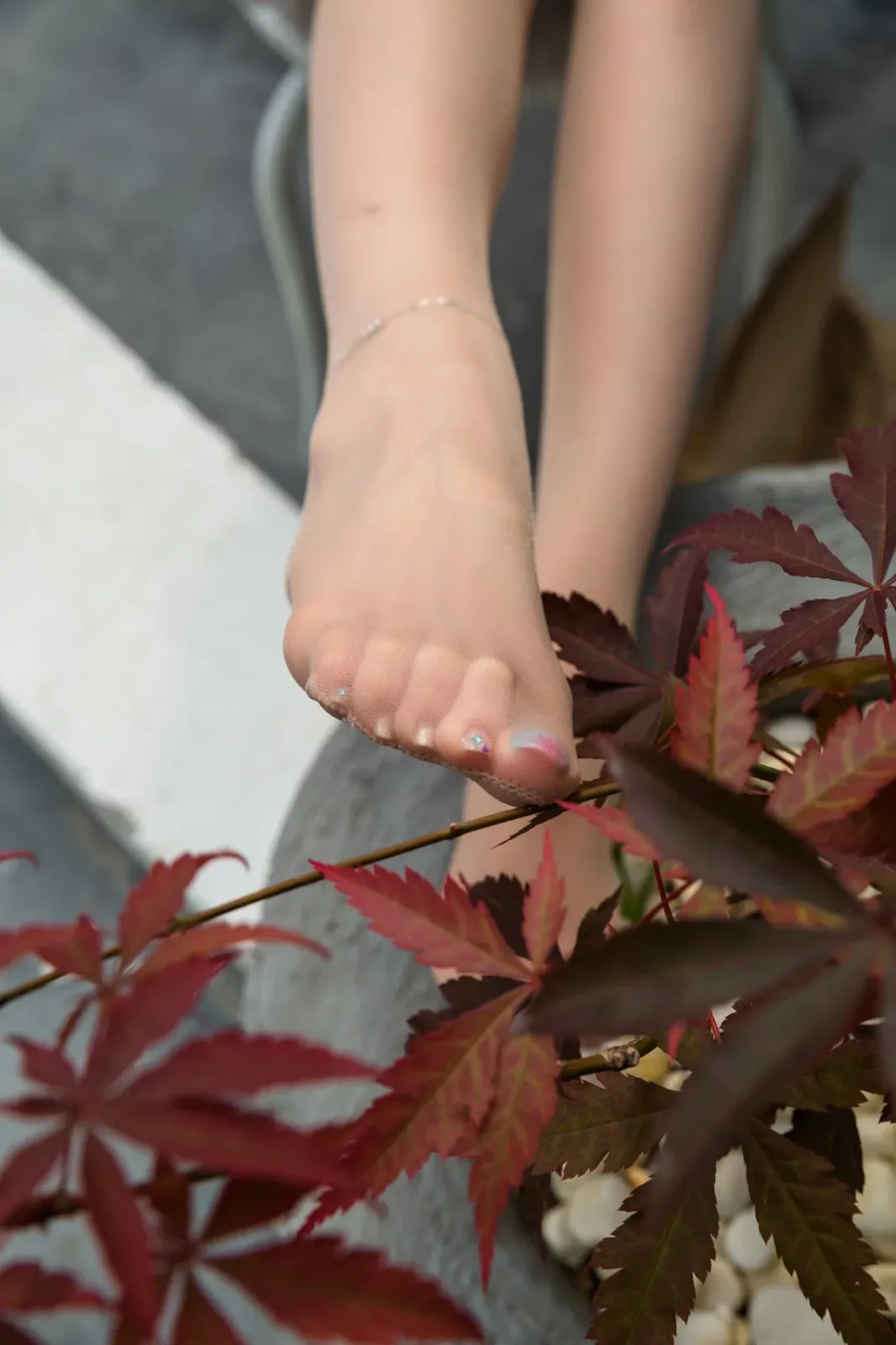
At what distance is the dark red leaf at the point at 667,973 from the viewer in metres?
0.16

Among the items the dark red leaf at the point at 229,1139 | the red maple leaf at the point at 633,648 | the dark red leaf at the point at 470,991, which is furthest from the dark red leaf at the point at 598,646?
the dark red leaf at the point at 229,1139

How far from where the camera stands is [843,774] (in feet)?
0.71

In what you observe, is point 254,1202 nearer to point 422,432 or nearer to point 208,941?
point 208,941

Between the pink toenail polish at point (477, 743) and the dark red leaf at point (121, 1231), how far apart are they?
222 millimetres

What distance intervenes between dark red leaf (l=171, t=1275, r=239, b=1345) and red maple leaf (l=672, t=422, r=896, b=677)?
0.19 meters

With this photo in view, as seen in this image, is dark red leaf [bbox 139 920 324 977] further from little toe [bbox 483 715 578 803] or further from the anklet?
the anklet

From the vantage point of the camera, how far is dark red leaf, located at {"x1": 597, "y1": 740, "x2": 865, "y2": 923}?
175mm

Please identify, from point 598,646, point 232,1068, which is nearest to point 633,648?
point 598,646

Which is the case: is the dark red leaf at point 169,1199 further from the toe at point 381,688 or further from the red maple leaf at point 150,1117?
the toe at point 381,688

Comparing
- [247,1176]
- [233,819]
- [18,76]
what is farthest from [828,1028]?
[18,76]

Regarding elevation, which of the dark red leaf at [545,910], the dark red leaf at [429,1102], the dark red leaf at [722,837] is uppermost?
the dark red leaf at [722,837]

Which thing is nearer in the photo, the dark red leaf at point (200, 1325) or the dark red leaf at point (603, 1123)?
the dark red leaf at point (200, 1325)

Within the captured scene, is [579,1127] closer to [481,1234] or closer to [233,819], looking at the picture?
[481,1234]

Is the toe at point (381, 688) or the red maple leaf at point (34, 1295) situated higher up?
the red maple leaf at point (34, 1295)
